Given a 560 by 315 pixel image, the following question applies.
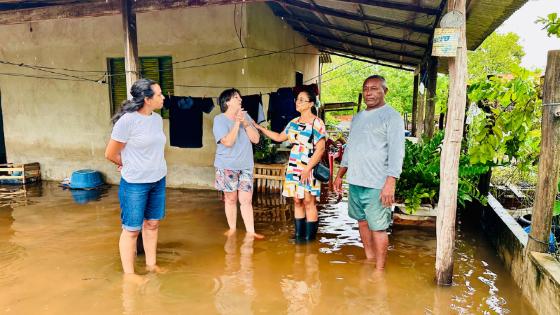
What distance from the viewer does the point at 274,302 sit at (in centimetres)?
350

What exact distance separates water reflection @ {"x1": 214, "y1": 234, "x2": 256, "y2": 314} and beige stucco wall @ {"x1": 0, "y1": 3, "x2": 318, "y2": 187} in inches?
A: 131

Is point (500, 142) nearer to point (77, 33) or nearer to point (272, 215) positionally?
point (272, 215)

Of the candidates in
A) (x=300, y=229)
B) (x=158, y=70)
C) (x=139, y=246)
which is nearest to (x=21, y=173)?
(x=158, y=70)

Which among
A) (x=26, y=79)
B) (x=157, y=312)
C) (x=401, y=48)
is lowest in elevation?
(x=157, y=312)

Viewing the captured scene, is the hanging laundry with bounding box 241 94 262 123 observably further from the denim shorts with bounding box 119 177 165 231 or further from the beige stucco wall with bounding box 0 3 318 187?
the denim shorts with bounding box 119 177 165 231

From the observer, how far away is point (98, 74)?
26.8ft

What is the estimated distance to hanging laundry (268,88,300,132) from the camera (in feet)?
24.6

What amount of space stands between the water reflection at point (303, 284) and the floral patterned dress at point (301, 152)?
0.68 m

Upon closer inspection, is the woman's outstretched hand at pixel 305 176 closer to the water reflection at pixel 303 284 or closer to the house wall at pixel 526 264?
the water reflection at pixel 303 284

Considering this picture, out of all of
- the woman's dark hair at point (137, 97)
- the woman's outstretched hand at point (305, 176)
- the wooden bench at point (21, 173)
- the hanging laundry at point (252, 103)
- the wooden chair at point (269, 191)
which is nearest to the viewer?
the woman's dark hair at point (137, 97)

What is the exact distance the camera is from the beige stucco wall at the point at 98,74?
24.3 ft

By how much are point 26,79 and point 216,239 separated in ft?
21.7

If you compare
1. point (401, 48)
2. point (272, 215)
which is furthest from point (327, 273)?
point (401, 48)

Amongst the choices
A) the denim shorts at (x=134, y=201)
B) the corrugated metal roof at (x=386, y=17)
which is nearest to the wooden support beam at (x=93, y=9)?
the corrugated metal roof at (x=386, y=17)
